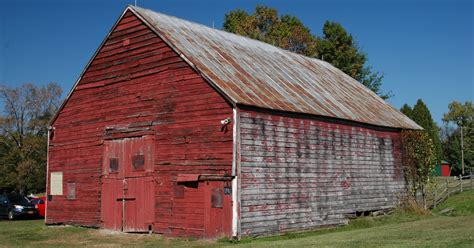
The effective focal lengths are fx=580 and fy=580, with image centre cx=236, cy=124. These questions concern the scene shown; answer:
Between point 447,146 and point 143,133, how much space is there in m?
83.0

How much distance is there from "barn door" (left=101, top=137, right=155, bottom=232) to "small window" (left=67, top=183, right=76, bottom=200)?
2.08 m

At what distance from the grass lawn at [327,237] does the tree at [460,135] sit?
63.8 m

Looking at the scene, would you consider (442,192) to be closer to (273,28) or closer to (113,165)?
(113,165)

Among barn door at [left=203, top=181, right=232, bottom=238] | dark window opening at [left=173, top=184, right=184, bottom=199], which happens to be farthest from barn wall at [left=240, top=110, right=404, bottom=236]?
dark window opening at [left=173, top=184, right=184, bottom=199]

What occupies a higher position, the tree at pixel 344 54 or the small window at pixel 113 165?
the tree at pixel 344 54

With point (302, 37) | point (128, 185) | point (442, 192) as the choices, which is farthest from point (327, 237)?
point (302, 37)

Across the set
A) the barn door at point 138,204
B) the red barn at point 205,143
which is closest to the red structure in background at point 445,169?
the red barn at point 205,143

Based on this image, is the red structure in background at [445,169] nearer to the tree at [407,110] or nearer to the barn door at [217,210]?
the tree at [407,110]

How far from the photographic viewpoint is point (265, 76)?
73.9ft

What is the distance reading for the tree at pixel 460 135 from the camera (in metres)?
87.2

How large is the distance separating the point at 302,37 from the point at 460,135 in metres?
55.4

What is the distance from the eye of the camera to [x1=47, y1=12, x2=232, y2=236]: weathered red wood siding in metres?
18.6

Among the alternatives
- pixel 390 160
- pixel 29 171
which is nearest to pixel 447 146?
pixel 29 171

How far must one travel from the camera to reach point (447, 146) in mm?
94688
